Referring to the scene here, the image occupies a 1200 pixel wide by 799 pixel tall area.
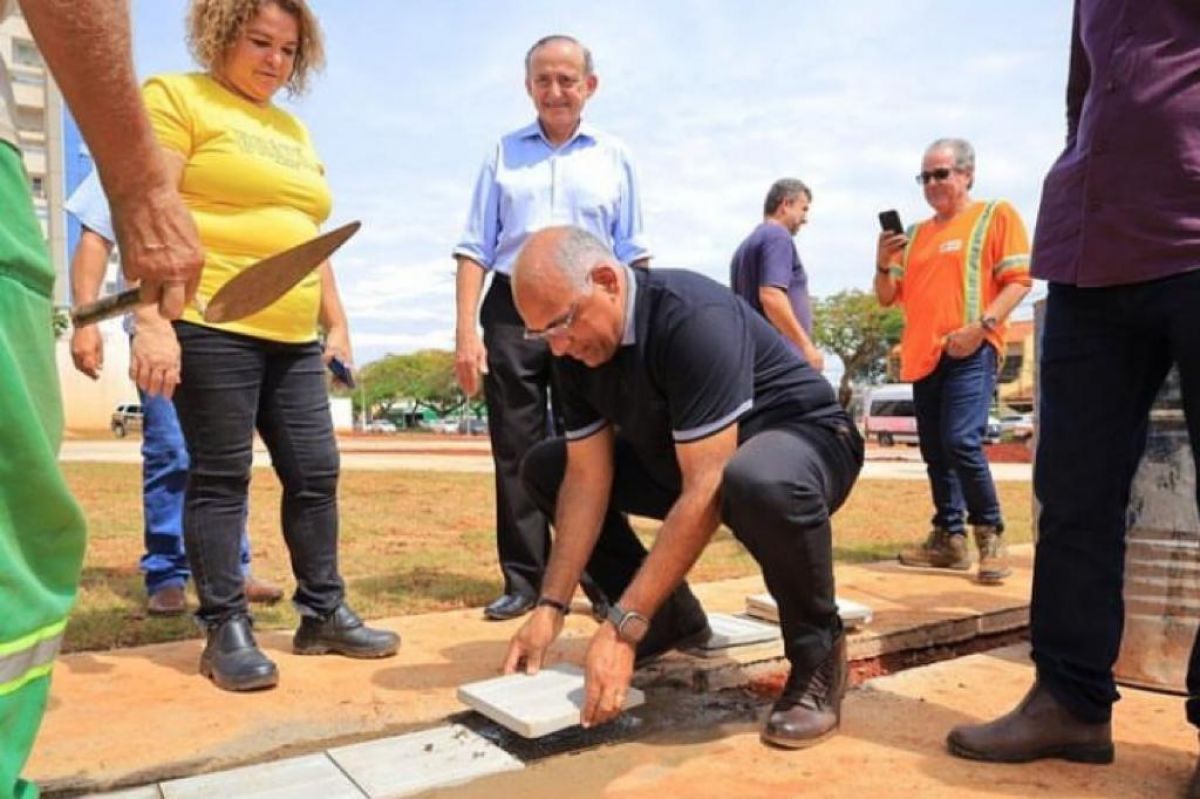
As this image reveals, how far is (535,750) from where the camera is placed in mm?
2436

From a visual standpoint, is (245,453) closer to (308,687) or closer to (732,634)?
(308,687)

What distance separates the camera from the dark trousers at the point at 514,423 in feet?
12.3

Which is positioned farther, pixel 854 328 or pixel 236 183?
pixel 854 328

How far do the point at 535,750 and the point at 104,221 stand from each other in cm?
201

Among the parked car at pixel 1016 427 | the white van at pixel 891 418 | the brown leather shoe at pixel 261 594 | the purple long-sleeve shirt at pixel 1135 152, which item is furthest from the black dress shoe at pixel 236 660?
the parked car at pixel 1016 427

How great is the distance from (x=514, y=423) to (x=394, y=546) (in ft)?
7.59

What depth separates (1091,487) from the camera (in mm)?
2197

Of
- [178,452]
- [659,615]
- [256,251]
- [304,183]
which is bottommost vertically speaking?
[659,615]

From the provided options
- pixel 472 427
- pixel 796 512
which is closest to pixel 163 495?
pixel 796 512

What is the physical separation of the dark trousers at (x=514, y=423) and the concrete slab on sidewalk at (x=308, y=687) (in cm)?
25

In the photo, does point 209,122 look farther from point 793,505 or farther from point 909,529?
point 909,529

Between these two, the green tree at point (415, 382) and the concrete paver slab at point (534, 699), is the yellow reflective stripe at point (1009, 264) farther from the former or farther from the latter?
the green tree at point (415, 382)

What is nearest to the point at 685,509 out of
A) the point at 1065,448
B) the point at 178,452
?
the point at 1065,448

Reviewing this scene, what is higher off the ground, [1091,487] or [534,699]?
[1091,487]
